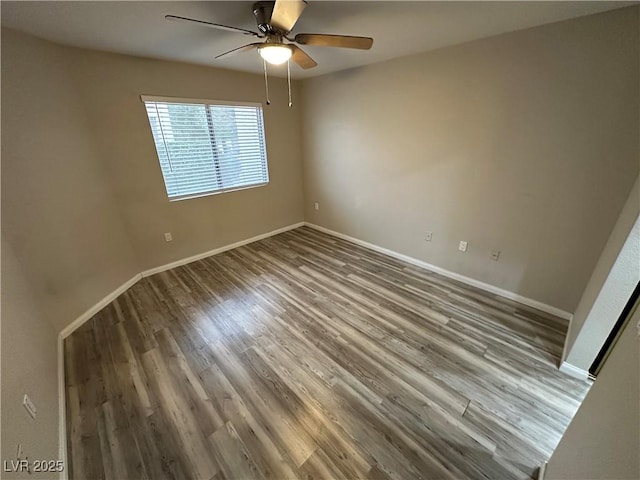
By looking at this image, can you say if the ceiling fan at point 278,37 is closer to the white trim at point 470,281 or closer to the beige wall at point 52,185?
the beige wall at point 52,185

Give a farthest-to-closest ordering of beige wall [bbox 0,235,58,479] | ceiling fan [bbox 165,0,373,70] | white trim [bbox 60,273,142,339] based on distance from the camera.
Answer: white trim [bbox 60,273,142,339]
ceiling fan [bbox 165,0,373,70]
beige wall [bbox 0,235,58,479]

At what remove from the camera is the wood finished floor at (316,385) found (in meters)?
1.29

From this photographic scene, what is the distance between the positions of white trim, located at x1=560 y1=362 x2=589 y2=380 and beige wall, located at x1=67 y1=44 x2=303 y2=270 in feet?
12.1

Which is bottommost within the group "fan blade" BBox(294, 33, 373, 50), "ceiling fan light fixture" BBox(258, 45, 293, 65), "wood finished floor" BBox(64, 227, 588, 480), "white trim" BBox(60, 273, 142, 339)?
"wood finished floor" BBox(64, 227, 588, 480)

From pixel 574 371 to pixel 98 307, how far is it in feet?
13.2

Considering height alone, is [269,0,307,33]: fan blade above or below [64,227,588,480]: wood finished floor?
above

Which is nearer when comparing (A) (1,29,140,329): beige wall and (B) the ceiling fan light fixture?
(B) the ceiling fan light fixture

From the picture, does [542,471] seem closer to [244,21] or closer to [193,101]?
[244,21]

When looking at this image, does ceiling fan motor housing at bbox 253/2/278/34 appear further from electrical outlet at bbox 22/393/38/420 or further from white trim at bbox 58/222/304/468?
white trim at bbox 58/222/304/468

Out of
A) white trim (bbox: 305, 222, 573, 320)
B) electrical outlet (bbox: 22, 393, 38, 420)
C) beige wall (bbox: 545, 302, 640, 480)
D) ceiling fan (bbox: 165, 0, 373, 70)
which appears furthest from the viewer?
white trim (bbox: 305, 222, 573, 320)

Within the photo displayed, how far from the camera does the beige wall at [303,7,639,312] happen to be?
1.75 meters

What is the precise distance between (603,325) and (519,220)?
1.05 metres

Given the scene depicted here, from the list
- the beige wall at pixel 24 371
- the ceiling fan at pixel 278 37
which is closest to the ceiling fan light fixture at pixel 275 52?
the ceiling fan at pixel 278 37

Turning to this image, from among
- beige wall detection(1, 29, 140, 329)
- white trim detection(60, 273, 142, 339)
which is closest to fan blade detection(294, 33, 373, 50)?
beige wall detection(1, 29, 140, 329)
